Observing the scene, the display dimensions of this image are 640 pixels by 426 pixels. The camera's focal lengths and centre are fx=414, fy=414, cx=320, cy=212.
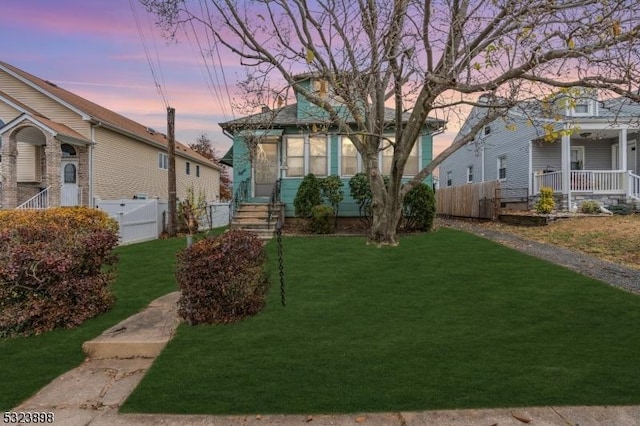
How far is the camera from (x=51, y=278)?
16.8 feet

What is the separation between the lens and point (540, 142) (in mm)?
19000

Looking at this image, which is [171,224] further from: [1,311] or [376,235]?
[1,311]

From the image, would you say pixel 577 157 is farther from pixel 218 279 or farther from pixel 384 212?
pixel 218 279

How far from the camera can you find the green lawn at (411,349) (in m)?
3.30

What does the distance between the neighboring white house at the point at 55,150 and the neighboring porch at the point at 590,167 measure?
19.2 meters

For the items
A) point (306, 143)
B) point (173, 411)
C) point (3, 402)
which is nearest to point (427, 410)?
point (173, 411)

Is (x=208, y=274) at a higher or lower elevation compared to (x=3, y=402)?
higher

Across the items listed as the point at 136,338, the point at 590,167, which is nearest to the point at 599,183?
the point at 590,167

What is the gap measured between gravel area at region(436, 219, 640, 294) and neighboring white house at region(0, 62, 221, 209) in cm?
1600

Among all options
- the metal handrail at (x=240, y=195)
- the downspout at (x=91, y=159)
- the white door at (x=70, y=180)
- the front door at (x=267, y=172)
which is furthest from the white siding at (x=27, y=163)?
the front door at (x=267, y=172)

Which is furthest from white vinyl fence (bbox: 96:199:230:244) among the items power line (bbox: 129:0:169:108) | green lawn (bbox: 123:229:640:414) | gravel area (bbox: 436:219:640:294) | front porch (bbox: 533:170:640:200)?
front porch (bbox: 533:170:640:200)

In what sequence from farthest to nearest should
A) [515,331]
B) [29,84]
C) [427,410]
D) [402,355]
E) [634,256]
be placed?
[29,84] < [634,256] < [515,331] < [402,355] < [427,410]

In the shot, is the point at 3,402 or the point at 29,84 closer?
the point at 3,402

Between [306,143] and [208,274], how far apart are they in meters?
11.2
